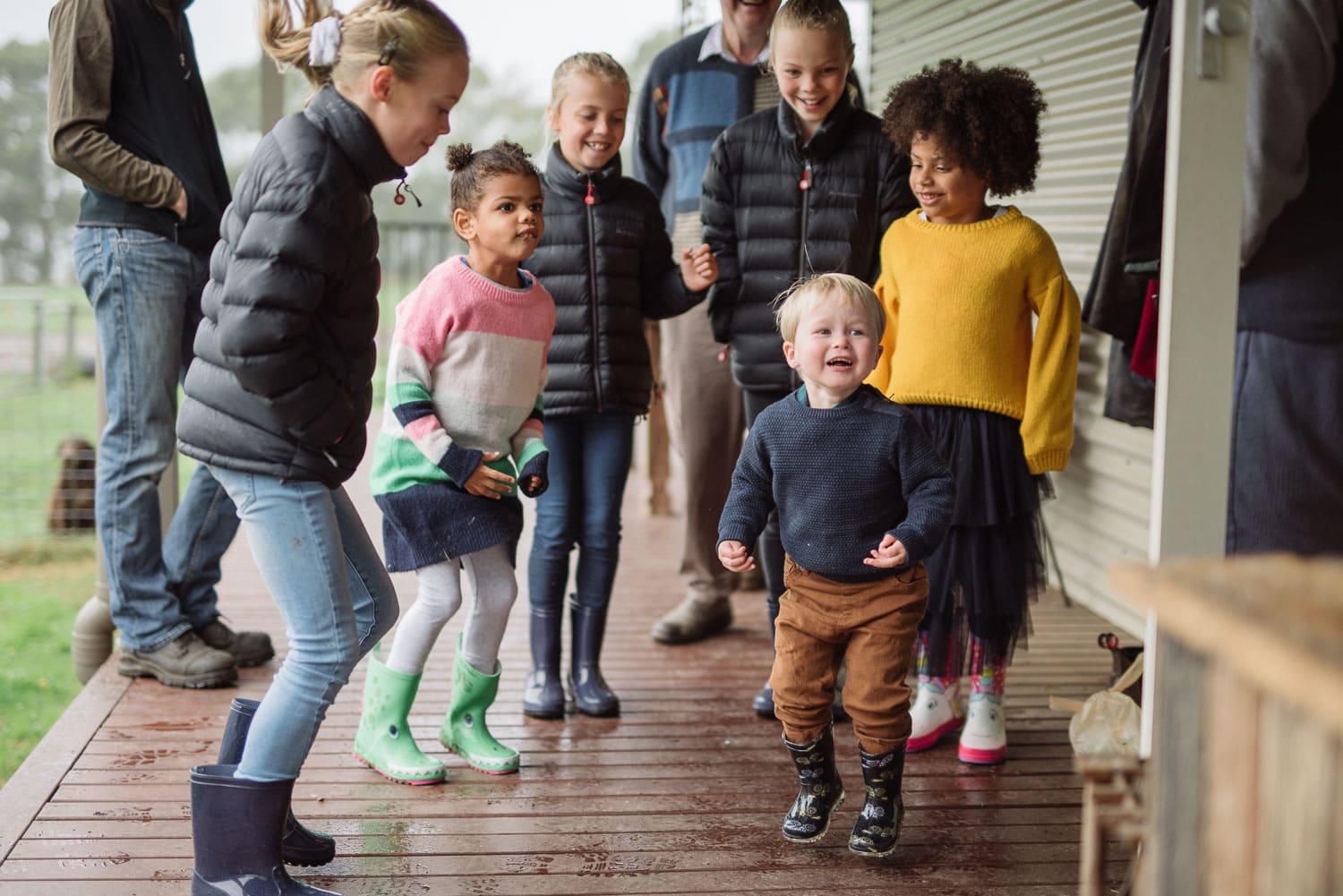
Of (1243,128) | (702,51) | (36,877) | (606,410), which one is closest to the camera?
(1243,128)

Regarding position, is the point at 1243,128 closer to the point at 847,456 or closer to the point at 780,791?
the point at 847,456

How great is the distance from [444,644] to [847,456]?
1978 mm

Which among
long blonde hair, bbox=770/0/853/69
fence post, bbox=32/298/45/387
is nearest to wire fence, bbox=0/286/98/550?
fence post, bbox=32/298/45/387

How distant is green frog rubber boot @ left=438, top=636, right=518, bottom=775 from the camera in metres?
2.96

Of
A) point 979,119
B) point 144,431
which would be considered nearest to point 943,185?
point 979,119

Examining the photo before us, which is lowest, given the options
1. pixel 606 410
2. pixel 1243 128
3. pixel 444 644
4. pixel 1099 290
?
pixel 444 644

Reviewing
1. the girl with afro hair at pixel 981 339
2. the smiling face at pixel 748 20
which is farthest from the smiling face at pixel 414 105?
the smiling face at pixel 748 20

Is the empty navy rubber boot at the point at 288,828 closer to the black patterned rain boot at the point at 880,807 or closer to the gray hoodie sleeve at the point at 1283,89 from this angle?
the black patterned rain boot at the point at 880,807

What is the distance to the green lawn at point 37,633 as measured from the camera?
4953 millimetres

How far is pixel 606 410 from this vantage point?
10.6ft

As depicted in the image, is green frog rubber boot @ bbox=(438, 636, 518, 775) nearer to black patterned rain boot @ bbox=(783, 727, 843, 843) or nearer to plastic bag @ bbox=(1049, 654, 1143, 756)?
black patterned rain boot @ bbox=(783, 727, 843, 843)

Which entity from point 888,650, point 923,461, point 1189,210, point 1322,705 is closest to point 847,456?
point 923,461

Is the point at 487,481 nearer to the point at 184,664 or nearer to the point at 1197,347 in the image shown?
the point at 184,664

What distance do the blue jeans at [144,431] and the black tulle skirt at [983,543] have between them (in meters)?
1.81
